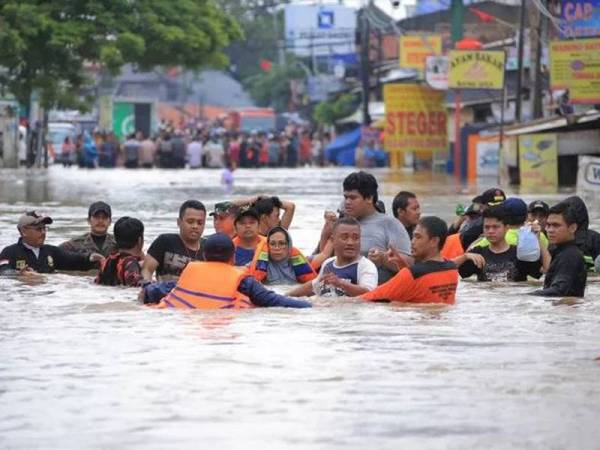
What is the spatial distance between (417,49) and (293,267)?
49.6 meters

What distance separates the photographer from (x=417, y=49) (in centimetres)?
6438

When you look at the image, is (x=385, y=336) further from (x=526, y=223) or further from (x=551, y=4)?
(x=551, y=4)

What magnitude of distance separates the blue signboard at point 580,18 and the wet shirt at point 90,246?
2380 centimetres

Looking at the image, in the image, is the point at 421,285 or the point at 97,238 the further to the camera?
the point at 97,238

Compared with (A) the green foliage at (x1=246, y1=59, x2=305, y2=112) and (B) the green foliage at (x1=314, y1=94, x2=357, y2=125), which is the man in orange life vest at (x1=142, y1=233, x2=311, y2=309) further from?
(A) the green foliage at (x1=246, y1=59, x2=305, y2=112)

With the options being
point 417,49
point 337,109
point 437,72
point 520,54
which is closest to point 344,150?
point 337,109

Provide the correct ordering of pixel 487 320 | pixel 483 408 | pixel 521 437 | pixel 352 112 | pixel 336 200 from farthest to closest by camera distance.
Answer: pixel 352 112, pixel 336 200, pixel 487 320, pixel 483 408, pixel 521 437

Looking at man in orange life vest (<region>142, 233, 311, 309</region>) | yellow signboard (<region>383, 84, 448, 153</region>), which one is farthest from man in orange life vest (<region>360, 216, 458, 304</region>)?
yellow signboard (<region>383, 84, 448, 153</region>)

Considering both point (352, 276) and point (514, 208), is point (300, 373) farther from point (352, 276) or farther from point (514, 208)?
point (514, 208)

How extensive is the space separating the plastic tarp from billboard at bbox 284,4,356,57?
22.9 m

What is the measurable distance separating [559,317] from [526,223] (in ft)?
8.06

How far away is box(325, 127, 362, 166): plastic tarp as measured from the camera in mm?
83062

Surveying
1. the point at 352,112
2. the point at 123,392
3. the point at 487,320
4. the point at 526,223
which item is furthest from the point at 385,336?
the point at 352,112

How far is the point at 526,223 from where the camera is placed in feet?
52.2
